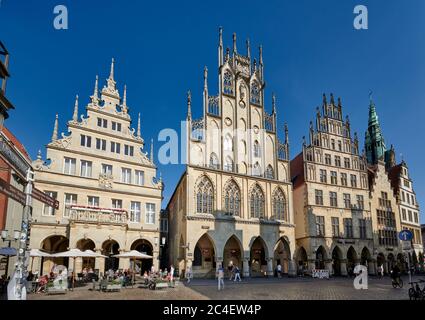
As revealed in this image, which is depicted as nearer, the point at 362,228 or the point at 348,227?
the point at 348,227

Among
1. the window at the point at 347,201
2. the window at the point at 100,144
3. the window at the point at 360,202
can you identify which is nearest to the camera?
the window at the point at 100,144

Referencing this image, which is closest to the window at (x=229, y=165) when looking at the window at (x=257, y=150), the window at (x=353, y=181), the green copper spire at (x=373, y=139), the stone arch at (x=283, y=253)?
the window at (x=257, y=150)

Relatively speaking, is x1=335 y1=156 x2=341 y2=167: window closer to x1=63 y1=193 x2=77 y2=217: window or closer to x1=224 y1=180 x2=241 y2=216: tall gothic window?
x1=224 y1=180 x2=241 y2=216: tall gothic window

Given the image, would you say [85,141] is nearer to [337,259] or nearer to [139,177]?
[139,177]

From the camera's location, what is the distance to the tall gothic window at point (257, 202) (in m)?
33.8

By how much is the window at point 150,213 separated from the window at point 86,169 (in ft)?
20.6

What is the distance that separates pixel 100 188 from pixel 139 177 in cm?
400

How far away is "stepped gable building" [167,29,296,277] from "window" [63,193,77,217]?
9.96 meters

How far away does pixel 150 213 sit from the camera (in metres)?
30.9

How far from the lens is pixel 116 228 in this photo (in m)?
27.0

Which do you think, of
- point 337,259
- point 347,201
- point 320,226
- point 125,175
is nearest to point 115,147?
point 125,175

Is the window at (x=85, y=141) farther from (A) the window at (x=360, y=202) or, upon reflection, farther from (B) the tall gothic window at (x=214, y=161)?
(A) the window at (x=360, y=202)
